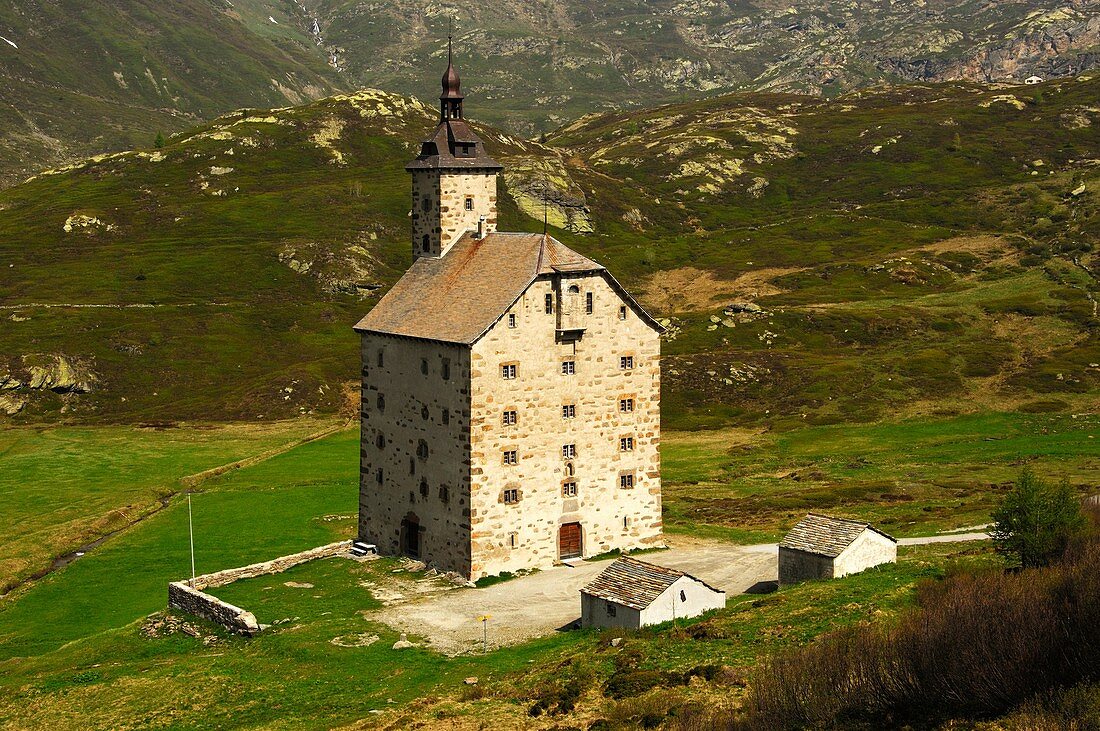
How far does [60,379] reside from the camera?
164m

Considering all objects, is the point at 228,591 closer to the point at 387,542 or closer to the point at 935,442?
the point at 387,542

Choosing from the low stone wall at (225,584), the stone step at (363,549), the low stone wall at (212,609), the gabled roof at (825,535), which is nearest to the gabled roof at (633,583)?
the gabled roof at (825,535)

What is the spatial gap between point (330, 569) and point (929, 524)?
34920mm

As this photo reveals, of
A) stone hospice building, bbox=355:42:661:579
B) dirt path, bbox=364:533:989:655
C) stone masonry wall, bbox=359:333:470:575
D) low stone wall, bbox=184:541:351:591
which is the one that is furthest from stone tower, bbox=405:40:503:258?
dirt path, bbox=364:533:989:655

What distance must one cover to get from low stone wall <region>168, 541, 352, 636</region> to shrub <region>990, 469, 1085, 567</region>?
113 feet

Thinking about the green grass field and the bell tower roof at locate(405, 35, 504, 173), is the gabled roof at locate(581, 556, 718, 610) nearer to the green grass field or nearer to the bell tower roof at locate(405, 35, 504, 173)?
the green grass field

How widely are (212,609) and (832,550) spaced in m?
30.4

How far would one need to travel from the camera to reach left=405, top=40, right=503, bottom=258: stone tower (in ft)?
267

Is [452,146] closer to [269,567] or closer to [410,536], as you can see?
[410,536]

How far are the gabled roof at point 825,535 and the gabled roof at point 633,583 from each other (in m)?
6.46

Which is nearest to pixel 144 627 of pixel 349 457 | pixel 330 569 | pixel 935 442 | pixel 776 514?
pixel 330 569

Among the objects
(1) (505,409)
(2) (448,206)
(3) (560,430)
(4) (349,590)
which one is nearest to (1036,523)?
(3) (560,430)

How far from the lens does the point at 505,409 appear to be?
71.8 metres

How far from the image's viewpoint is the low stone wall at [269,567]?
73.1m
